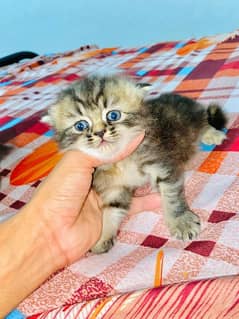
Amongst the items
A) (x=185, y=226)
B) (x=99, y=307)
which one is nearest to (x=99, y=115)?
(x=185, y=226)

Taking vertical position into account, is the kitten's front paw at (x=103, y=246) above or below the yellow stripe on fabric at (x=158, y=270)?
below

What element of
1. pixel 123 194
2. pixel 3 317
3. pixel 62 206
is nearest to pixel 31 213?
pixel 62 206

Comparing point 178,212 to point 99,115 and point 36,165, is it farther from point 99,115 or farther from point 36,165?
point 36,165

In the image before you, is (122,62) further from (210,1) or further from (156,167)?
(156,167)

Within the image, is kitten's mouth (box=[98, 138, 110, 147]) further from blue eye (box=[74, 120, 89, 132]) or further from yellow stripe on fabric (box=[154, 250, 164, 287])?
yellow stripe on fabric (box=[154, 250, 164, 287])

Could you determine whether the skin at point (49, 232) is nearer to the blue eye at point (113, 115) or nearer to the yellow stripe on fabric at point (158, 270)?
the blue eye at point (113, 115)

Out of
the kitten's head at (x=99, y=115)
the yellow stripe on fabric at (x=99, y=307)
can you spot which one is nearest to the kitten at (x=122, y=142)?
the kitten's head at (x=99, y=115)

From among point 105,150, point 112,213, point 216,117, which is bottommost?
point 112,213
